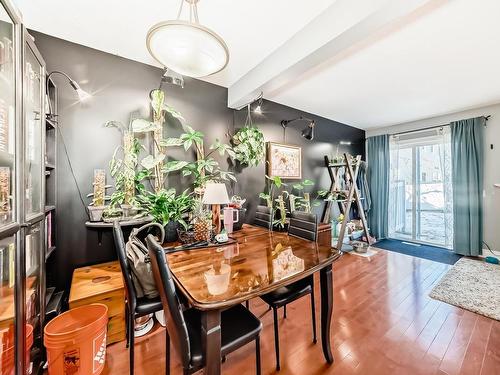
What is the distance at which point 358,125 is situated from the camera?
4848 mm

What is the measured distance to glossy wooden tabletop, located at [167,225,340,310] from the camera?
0.97 m

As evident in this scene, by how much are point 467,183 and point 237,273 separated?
4.71 meters

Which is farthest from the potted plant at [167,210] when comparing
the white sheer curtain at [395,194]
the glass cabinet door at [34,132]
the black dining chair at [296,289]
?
the white sheer curtain at [395,194]

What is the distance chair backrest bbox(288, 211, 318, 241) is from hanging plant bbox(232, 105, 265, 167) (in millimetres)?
1153

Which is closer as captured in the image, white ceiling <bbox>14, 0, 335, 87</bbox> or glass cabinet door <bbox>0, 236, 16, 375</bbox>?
glass cabinet door <bbox>0, 236, 16, 375</bbox>

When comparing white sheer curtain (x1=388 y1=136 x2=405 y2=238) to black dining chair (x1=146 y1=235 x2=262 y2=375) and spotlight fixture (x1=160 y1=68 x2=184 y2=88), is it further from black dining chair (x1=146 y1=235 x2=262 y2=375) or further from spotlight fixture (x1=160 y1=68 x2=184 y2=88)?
black dining chair (x1=146 y1=235 x2=262 y2=375)

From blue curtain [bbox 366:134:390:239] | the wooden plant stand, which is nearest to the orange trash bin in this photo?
the wooden plant stand

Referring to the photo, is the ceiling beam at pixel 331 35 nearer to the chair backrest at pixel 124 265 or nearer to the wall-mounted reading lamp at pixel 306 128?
the wall-mounted reading lamp at pixel 306 128

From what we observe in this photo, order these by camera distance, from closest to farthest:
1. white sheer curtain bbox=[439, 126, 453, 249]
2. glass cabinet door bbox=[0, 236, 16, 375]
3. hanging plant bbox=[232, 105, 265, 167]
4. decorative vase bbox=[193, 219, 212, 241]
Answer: glass cabinet door bbox=[0, 236, 16, 375] < decorative vase bbox=[193, 219, 212, 241] < hanging plant bbox=[232, 105, 265, 167] < white sheer curtain bbox=[439, 126, 453, 249]

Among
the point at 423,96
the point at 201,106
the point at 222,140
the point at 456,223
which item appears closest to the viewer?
the point at 201,106

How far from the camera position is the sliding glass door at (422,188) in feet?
13.4

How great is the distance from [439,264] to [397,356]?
2605mm

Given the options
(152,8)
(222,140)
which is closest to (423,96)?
(222,140)

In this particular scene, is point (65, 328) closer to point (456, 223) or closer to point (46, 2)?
point (46, 2)
